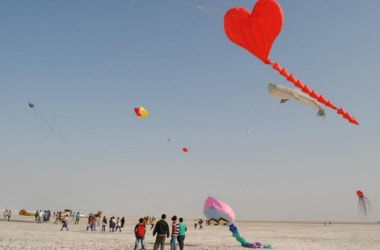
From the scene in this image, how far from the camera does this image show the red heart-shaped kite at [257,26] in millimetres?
13789

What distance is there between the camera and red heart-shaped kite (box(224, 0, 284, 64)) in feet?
45.2

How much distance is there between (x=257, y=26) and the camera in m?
14.1

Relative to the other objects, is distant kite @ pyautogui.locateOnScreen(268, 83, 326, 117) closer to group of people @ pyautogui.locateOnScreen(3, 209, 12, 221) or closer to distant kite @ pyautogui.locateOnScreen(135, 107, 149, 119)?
distant kite @ pyautogui.locateOnScreen(135, 107, 149, 119)

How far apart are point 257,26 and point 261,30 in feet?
0.71

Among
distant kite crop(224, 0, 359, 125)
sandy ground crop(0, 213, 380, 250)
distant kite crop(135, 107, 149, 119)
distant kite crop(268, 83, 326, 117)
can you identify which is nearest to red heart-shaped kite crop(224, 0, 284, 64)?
distant kite crop(224, 0, 359, 125)

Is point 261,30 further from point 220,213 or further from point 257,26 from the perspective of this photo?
point 220,213

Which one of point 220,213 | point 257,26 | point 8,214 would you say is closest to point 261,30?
point 257,26

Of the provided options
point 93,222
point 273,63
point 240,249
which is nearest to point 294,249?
point 240,249

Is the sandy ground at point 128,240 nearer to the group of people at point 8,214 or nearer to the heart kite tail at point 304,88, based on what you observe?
the heart kite tail at point 304,88

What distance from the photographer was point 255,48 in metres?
14.5

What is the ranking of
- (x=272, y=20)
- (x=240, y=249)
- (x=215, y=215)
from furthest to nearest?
(x=215, y=215)
(x=240, y=249)
(x=272, y=20)

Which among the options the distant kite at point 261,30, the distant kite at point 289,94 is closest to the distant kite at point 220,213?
the distant kite at point 289,94

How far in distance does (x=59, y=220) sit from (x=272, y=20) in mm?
39714

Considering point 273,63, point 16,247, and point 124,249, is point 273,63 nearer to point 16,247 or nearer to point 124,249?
point 124,249
